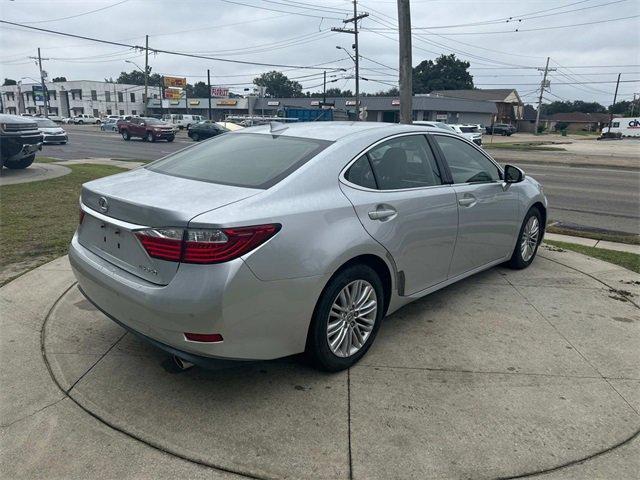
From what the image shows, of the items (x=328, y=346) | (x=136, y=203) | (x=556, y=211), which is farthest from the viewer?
(x=556, y=211)

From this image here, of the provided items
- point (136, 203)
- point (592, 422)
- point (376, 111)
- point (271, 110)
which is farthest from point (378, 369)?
point (271, 110)

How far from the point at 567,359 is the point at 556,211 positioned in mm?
7455

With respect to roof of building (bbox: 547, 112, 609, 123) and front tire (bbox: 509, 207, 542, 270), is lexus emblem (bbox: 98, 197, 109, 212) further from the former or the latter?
roof of building (bbox: 547, 112, 609, 123)

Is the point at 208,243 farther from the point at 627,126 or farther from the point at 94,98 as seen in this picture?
the point at 94,98

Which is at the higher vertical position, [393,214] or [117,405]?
[393,214]

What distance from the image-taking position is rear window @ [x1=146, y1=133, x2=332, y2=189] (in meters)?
3.15

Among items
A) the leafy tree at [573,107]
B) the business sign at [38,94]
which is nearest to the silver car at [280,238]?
the business sign at [38,94]

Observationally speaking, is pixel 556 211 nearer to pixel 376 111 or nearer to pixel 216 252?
pixel 216 252

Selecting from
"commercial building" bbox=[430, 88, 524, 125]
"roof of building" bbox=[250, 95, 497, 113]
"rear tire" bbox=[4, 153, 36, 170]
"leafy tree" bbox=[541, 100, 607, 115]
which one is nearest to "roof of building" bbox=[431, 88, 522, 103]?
"commercial building" bbox=[430, 88, 524, 125]

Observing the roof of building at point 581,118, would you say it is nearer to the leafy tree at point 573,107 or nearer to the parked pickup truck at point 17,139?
the leafy tree at point 573,107

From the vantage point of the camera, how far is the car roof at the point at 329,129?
365cm

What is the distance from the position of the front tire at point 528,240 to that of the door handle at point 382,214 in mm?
2356

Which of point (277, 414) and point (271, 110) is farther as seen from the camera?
point (271, 110)

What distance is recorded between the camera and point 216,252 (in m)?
2.56
